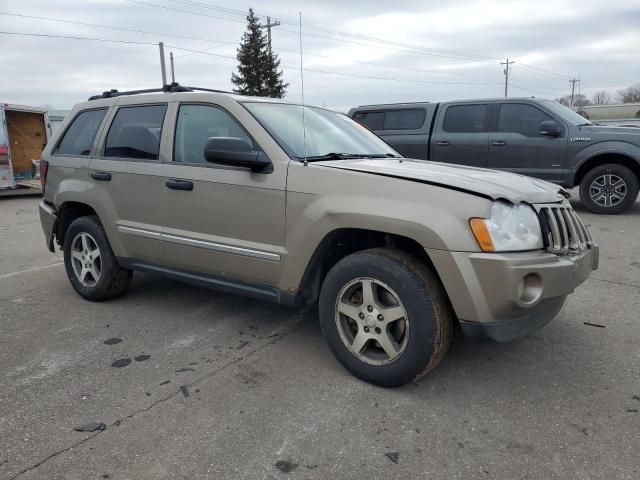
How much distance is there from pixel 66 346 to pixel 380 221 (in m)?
2.43

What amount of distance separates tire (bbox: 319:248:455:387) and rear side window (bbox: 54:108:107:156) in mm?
2742

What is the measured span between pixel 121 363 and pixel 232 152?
61.0 inches

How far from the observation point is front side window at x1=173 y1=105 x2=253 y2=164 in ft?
12.2

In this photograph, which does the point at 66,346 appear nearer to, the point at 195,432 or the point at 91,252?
the point at 91,252

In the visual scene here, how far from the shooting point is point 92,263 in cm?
461

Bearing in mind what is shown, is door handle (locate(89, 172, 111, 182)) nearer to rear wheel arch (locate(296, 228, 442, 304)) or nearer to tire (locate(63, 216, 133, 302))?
tire (locate(63, 216, 133, 302))

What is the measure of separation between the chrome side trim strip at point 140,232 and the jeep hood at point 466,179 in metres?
1.47

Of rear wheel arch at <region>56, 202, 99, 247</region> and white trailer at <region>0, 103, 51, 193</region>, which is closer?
rear wheel arch at <region>56, 202, 99, 247</region>

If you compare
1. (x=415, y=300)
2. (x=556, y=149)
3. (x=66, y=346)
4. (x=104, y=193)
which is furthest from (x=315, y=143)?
(x=556, y=149)

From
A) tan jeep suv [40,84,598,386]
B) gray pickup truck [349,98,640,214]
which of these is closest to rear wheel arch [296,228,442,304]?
tan jeep suv [40,84,598,386]

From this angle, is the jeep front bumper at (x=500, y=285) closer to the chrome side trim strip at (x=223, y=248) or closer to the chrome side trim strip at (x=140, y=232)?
the chrome side trim strip at (x=223, y=248)

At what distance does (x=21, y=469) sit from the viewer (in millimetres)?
2328

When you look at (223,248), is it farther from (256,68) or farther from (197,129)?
(256,68)

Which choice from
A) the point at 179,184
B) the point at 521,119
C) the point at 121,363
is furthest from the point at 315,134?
the point at 521,119
